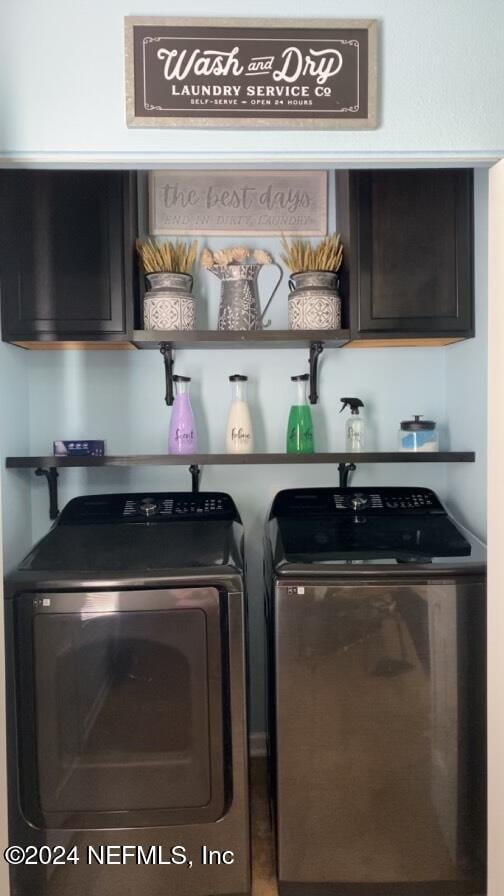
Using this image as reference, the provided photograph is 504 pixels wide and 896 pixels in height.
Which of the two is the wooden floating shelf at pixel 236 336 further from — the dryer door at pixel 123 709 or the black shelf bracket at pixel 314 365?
the dryer door at pixel 123 709

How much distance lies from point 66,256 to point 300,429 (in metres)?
0.96

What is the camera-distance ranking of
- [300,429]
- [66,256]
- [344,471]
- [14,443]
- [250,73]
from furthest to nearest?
1. [344,471]
2. [300,429]
3. [14,443]
4. [66,256]
5. [250,73]

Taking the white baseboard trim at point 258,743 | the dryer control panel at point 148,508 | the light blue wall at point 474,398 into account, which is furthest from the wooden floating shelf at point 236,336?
the white baseboard trim at point 258,743

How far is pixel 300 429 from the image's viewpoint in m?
2.15

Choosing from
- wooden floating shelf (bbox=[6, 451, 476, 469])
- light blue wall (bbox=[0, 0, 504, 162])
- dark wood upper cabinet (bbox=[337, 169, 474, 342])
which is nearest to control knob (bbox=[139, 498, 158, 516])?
wooden floating shelf (bbox=[6, 451, 476, 469])

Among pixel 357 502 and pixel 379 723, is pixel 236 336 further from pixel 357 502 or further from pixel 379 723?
pixel 379 723

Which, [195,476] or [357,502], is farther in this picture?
[195,476]

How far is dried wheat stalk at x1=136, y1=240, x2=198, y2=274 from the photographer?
6.56 ft

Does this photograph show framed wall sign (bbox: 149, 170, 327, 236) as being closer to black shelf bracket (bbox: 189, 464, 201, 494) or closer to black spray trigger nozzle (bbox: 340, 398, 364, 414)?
black spray trigger nozzle (bbox: 340, 398, 364, 414)

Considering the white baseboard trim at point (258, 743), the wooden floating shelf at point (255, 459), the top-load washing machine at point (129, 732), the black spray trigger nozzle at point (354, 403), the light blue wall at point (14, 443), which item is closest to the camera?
the top-load washing machine at point (129, 732)

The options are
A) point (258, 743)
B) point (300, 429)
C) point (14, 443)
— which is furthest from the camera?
point (258, 743)

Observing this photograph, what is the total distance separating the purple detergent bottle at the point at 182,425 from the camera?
2.11m

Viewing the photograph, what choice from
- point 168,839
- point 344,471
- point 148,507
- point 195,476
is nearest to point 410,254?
point 344,471

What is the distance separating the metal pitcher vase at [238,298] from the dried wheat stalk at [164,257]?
0.41 feet
